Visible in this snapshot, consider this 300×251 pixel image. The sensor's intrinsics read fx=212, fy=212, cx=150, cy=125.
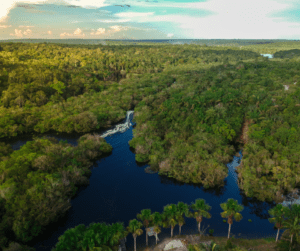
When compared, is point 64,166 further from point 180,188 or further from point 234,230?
point 234,230

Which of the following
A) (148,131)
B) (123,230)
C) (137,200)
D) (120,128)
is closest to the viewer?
(123,230)

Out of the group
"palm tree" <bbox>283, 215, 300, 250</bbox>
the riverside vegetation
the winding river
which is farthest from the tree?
the winding river

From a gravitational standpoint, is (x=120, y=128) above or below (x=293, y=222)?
below

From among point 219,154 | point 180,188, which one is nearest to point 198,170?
point 180,188

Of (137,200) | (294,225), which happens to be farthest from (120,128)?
(294,225)

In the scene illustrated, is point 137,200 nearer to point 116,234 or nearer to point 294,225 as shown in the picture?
point 116,234

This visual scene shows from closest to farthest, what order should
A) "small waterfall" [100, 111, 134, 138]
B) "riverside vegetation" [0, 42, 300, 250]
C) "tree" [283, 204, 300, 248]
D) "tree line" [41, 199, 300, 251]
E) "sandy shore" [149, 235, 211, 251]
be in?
"tree line" [41, 199, 300, 251] < "tree" [283, 204, 300, 248] < "sandy shore" [149, 235, 211, 251] < "riverside vegetation" [0, 42, 300, 250] < "small waterfall" [100, 111, 134, 138]

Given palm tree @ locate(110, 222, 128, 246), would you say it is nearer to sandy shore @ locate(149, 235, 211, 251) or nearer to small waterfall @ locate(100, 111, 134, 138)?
sandy shore @ locate(149, 235, 211, 251)
